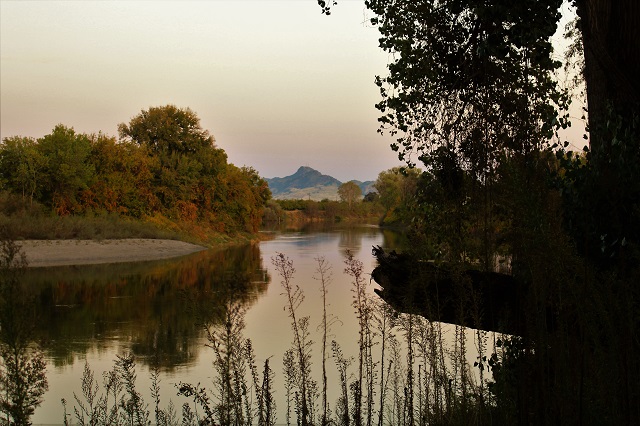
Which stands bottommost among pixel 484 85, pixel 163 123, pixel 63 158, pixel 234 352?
pixel 234 352

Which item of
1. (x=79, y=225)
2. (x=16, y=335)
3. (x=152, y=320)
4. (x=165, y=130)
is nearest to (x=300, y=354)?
(x=16, y=335)

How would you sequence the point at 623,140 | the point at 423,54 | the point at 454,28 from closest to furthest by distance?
1. the point at 623,140
2. the point at 454,28
3. the point at 423,54

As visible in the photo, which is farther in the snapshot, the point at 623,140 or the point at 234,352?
the point at 623,140

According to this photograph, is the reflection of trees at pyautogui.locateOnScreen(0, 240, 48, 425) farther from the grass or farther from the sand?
the grass

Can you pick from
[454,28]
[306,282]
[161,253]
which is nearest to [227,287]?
[454,28]

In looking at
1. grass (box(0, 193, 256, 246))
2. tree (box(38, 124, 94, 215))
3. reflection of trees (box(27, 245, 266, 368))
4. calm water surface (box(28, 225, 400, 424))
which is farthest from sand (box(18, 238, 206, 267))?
tree (box(38, 124, 94, 215))

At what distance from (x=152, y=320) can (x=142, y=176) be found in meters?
31.3

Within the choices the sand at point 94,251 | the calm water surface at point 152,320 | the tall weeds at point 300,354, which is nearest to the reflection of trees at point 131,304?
the calm water surface at point 152,320

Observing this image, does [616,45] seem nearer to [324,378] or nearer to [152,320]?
[324,378]

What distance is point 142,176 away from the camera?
48.3 metres

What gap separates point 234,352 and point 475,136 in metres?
4.13

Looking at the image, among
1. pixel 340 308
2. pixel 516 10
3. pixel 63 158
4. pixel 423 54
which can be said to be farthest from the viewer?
pixel 63 158

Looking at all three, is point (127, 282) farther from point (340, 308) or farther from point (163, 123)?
point (163, 123)

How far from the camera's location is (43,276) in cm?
2822
